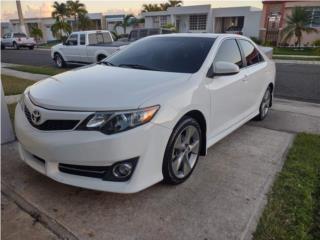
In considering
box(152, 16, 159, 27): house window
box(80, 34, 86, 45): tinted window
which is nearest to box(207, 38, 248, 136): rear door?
box(80, 34, 86, 45): tinted window

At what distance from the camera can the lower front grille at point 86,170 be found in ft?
8.23

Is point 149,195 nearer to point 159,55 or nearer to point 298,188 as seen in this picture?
point 298,188

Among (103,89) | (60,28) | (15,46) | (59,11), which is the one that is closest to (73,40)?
(103,89)

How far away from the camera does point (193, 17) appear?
3488cm

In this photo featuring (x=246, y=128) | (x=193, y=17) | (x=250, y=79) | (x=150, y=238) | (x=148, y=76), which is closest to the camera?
(x=150, y=238)

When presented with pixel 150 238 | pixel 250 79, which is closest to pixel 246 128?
pixel 250 79

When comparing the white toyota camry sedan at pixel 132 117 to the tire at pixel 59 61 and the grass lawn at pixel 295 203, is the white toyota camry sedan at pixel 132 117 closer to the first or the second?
the grass lawn at pixel 295 203

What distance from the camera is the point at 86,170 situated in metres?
2.54

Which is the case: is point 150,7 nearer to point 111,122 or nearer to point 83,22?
point 83,22

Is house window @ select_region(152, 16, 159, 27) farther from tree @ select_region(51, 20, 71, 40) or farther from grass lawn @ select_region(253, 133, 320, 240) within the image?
grass lawn @ select_region(253, 133, 320, 240)

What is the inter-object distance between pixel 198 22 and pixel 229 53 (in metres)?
32.6

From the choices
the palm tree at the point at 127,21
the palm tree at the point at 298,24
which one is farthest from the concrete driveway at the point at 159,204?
the palm tree at the point at 127,21

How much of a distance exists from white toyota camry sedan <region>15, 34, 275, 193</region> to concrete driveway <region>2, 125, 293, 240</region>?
261mm

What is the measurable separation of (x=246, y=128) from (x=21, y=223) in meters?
3.74
